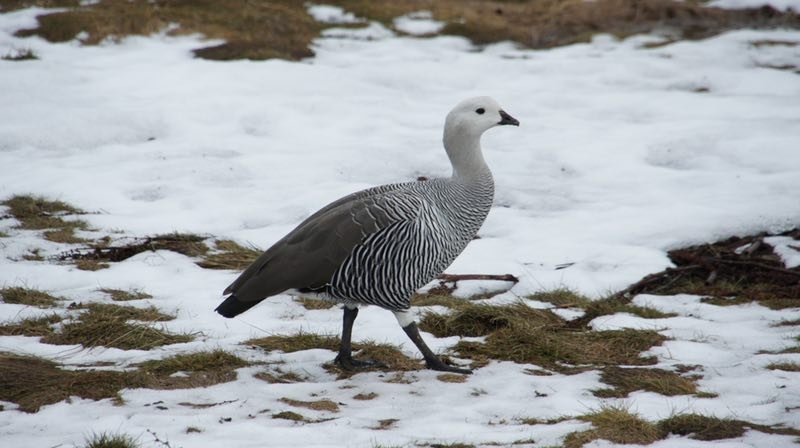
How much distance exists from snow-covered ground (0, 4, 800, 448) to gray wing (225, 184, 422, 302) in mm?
638

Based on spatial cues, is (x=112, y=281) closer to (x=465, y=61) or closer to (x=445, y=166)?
(x=445, y=166)

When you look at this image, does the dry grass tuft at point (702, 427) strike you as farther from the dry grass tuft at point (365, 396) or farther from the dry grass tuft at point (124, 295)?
the dry grass tuft at point (124, 295)

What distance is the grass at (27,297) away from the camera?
6.89m

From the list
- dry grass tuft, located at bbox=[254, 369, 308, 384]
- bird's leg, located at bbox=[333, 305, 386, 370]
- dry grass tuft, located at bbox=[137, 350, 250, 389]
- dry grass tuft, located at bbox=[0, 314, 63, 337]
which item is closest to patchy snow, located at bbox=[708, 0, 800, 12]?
bird's leg, located at bbox=[333, 305, 386, 370]

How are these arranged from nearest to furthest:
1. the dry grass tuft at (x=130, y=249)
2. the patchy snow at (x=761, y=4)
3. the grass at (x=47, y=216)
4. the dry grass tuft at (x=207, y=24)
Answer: the dry grass tuft at (x=130, y=249), the grass at (x=47, y=216), the dry grass tuft at (x=207, y=24), the patchy snow at (x=761, y=4)

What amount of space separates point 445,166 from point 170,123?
14.2 ft

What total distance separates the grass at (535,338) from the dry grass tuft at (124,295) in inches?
98.6

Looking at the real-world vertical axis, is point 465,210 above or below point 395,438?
above

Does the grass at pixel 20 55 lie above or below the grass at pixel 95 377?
above

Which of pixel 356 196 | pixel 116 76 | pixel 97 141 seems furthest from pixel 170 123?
pixel 356 196

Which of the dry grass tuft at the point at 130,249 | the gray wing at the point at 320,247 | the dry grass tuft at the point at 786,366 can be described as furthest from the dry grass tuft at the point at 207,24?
the dry grass tuft at the point at 786,366

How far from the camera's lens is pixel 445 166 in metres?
10.9

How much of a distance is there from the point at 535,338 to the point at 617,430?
1698mm

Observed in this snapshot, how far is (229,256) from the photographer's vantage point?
27.2 feet
